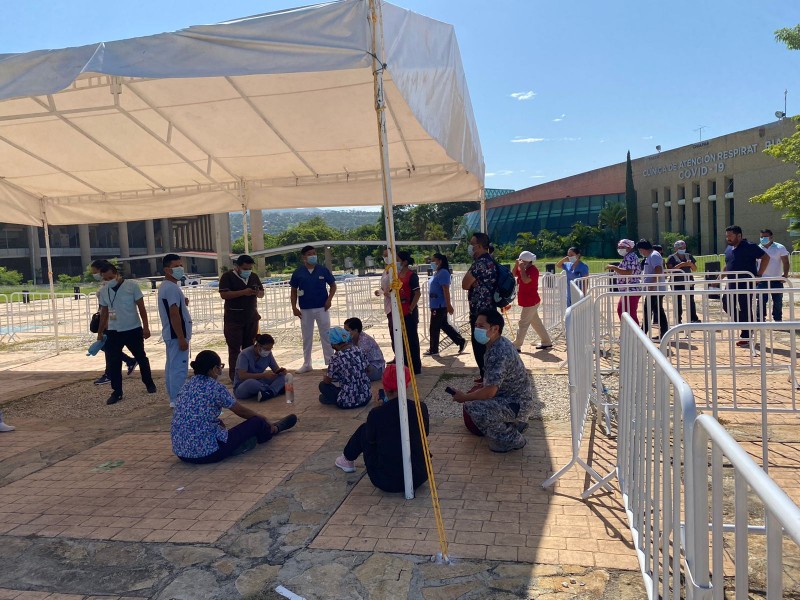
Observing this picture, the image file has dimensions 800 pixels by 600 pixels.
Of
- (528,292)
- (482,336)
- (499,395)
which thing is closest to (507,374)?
(499,395)

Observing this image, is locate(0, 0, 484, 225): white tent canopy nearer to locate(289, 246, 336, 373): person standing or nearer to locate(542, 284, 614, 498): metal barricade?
locate(289, 246, 336, 373): person standing

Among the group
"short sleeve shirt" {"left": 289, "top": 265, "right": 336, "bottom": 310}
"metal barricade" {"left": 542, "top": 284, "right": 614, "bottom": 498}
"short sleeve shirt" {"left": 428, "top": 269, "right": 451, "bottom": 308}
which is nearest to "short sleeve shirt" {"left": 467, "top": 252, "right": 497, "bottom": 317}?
"metal barricade" {"left": 542, "top": 284, "right": 614, "bottom": 498}

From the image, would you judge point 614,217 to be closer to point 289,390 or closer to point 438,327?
point 438,327

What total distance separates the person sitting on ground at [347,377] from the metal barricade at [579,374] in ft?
8.05

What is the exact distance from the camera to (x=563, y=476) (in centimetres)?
462

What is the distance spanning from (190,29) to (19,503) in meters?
3.85

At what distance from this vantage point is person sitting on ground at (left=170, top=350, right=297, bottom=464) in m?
5.08

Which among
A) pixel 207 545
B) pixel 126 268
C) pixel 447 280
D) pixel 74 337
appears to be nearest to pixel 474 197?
pixel 447 280

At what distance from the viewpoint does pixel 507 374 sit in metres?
5.05

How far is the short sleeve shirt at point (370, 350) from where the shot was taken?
776 cm

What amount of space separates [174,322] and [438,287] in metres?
3.95

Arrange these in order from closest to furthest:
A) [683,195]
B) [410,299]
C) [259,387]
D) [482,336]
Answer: [482,336] → [259,387] → [410,299] → [683,195]

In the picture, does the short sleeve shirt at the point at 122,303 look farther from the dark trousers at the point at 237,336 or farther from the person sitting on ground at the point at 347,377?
the person sitting on ground at the point at 347,377

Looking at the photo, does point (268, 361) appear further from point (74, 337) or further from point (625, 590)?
point (74, 337)
